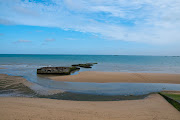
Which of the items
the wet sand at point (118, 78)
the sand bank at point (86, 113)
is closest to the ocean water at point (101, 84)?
the wet sand at point (118, 78)

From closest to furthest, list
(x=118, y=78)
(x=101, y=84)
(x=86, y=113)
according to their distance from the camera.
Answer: (x=86, y=113), (x=101, y=84), (x=118, y=78)

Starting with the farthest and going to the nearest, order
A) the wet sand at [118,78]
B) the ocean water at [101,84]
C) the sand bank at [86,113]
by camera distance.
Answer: the wet sand at [118,78], the ocean water at [101,84], the sand bank at [86,113]

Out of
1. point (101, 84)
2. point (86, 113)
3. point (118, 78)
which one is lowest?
point (86, 113)

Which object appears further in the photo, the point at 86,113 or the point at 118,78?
the point at 118,78

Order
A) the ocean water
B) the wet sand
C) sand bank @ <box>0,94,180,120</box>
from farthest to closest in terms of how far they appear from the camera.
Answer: the wet sand → the ocean water → sand bank @ <box>0,94,180,120</box>

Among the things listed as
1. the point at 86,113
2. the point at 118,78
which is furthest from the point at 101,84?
the point at 86,113

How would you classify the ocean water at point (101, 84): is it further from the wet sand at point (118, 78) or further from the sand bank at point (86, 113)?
the sand bank at point (86, 113)

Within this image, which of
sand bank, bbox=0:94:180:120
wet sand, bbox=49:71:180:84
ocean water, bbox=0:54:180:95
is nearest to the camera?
sand bank, bbox=0:94:180:120

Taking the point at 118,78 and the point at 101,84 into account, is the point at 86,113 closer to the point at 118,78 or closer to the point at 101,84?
the point at 101,84

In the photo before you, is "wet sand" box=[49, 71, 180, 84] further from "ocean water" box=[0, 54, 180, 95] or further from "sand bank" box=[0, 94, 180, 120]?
"sand bank" box=[0, 94, 180, 120]

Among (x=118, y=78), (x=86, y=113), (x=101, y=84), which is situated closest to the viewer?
(x=86, y=113)

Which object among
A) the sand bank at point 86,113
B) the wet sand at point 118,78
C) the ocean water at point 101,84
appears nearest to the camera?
the sand bank at point 86,113

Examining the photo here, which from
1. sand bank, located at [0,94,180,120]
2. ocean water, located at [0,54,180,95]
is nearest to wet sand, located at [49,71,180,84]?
ocean water, located at [0,54,180,95]

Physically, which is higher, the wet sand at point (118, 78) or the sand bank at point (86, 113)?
the wet sand at point (118, 78)
